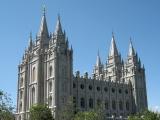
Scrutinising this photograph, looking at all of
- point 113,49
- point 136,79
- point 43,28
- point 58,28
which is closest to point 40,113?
point 58,28

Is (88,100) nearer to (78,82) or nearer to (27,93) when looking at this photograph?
(78,82)

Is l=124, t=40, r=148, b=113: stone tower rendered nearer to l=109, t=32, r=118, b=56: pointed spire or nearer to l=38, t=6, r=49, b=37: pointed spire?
l=109, t=32, r=118, b=56: pointed spire

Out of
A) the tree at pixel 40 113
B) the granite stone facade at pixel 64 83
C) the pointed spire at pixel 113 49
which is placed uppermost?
the pointed spire at pixel 113 49

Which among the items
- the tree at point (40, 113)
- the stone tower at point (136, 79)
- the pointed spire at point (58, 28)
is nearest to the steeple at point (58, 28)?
the pointed spire at point (58, 28)

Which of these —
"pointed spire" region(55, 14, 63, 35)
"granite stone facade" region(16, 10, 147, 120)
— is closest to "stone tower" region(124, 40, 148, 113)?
"granite stone facade" region(16, 10, 147, 120)

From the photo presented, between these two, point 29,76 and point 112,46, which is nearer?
point 29,76

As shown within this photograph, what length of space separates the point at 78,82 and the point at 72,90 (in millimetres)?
5197

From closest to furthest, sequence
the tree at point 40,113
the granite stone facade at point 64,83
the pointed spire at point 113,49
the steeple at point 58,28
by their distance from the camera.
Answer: the tree at point 40,113 → the granite stone facade at point 64,83 → the steeple at point 58,28 → the pointed spire at point 113,49

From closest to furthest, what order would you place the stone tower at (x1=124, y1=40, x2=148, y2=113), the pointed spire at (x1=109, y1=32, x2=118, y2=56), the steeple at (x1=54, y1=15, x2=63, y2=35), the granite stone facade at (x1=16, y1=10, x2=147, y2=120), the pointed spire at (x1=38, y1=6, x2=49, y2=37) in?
the granite stone facade at (x1=16, y1=10, x2=147, y2=120), the steeple at (x1=54, y1=15, x2=63, y2=35), the pointed spire at (x1=38, y1=6, x2=49, y2=37), the stone tower at (x1=124, y1=40, x2=148, y2=113), the pointed spire at (x1=109, y1=32, x2=118, y2=56)

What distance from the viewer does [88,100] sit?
8544 cm

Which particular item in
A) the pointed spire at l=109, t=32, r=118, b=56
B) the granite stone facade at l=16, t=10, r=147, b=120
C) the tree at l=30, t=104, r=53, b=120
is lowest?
the tree at l=30, t=104, r=53, b=120

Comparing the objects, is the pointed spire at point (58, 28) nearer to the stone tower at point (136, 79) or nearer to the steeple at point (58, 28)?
the steeple at point (58, 28)

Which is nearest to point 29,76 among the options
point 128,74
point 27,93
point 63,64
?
point 27,93

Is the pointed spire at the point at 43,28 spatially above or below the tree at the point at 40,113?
above
